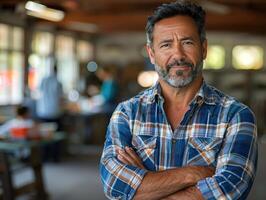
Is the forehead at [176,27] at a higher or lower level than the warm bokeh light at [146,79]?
higher

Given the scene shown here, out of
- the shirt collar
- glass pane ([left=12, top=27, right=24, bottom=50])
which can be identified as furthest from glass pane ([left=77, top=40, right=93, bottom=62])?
the shirt collar

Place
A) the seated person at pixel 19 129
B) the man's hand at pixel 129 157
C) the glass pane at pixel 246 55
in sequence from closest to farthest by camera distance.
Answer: the man's hand at pixel 129 157, the seated person at pixel 19 129, the glass pane at pixel 246 55

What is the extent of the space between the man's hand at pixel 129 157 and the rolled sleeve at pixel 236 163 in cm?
23

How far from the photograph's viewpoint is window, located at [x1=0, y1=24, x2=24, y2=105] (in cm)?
930

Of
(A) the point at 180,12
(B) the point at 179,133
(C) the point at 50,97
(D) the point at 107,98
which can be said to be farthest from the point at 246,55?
(B) the point at 179,133

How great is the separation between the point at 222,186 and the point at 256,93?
31.2 feet

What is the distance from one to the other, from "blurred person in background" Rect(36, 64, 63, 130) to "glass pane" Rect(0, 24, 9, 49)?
7.16 ft

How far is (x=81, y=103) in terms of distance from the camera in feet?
32.3

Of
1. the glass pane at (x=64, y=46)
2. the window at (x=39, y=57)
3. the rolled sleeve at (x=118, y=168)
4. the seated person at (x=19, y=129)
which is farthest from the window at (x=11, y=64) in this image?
the rolled sleeve at (x=118, y=168)

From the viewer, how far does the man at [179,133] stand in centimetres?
158

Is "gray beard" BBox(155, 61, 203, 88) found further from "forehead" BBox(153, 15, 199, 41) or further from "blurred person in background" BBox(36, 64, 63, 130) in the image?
"blurred person in background" BBox(36, 64, 63, 130)

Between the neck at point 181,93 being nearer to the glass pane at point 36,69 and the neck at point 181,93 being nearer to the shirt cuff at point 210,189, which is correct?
the shirt cuff at point 210,189

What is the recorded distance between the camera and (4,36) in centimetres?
937

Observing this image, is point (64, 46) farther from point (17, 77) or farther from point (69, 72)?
point (17, 77)
